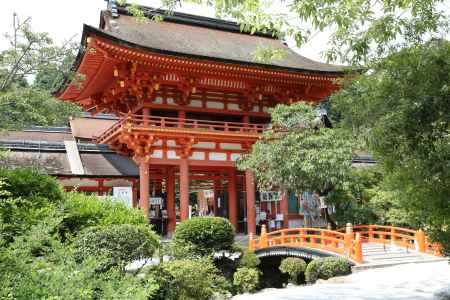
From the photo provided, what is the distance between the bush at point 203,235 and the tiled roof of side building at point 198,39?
251 inches

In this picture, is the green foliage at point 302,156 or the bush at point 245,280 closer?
the bush at point 245,280

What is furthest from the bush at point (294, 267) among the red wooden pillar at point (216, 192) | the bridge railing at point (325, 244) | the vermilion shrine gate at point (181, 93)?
the red wooden pillar at point (216, 192)

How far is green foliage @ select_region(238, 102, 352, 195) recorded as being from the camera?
50.1 feet

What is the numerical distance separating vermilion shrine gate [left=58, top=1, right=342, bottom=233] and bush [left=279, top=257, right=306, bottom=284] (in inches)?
177

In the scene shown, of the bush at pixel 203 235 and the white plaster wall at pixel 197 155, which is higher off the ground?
the white plaster wall at pixel 197 155

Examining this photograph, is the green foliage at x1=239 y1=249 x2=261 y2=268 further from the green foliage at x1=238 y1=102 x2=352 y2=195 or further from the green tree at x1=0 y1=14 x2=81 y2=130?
the green tree at x1=0 y1=14 x2=81 y2=130

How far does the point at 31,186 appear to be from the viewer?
8211 mm

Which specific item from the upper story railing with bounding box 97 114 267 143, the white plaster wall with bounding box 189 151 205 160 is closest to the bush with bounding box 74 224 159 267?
the upper story railing with bounding box 97 114 267 143

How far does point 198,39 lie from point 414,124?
1642 cm

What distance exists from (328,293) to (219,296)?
3373 mm

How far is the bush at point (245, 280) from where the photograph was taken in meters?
13.4

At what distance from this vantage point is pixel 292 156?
15539 millimetres

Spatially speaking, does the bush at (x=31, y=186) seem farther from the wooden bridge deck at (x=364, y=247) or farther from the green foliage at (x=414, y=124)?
the wooden bridge deck at (x=364, y=247)

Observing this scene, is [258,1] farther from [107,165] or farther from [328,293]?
[107,165]
